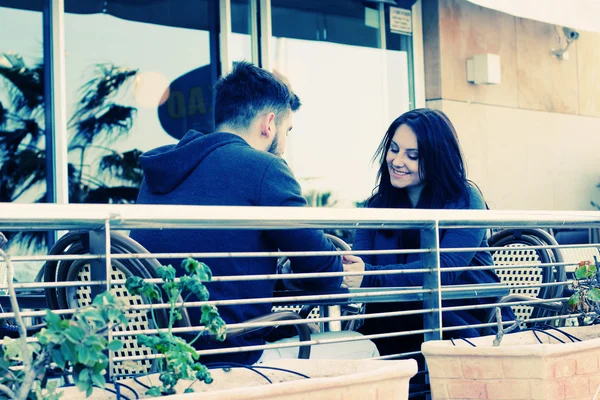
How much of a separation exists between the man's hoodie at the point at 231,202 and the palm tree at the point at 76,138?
360cm

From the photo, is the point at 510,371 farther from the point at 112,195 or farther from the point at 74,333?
the point at 112,195

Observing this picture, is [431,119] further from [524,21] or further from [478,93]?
[524,21]

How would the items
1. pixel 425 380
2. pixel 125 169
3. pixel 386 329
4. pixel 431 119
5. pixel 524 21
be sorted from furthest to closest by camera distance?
pixel 524 21 < pixel 125 169 < pixel 431 119 < pixel 386 329 < pixel 425 380

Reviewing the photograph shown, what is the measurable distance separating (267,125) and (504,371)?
117 centimetres

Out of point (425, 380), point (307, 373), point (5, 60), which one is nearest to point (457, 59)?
point (5, 60)

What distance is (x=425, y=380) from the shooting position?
258 cm

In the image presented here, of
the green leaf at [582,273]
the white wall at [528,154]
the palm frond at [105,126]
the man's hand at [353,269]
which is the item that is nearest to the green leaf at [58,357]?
the man's hand at [353,269]

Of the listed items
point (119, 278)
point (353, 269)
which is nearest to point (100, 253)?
point (119, 278)

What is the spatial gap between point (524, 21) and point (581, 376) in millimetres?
5987

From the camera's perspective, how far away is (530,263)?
3.34 meters

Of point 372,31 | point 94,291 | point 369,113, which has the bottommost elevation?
point 94,291

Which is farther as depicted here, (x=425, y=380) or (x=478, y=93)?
(x=478, y=93)

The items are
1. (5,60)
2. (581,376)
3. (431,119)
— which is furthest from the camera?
(5,60)

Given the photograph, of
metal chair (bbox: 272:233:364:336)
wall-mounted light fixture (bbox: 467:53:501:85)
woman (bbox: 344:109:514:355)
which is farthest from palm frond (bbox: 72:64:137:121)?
woman (bbox: 344:109:514:355)
